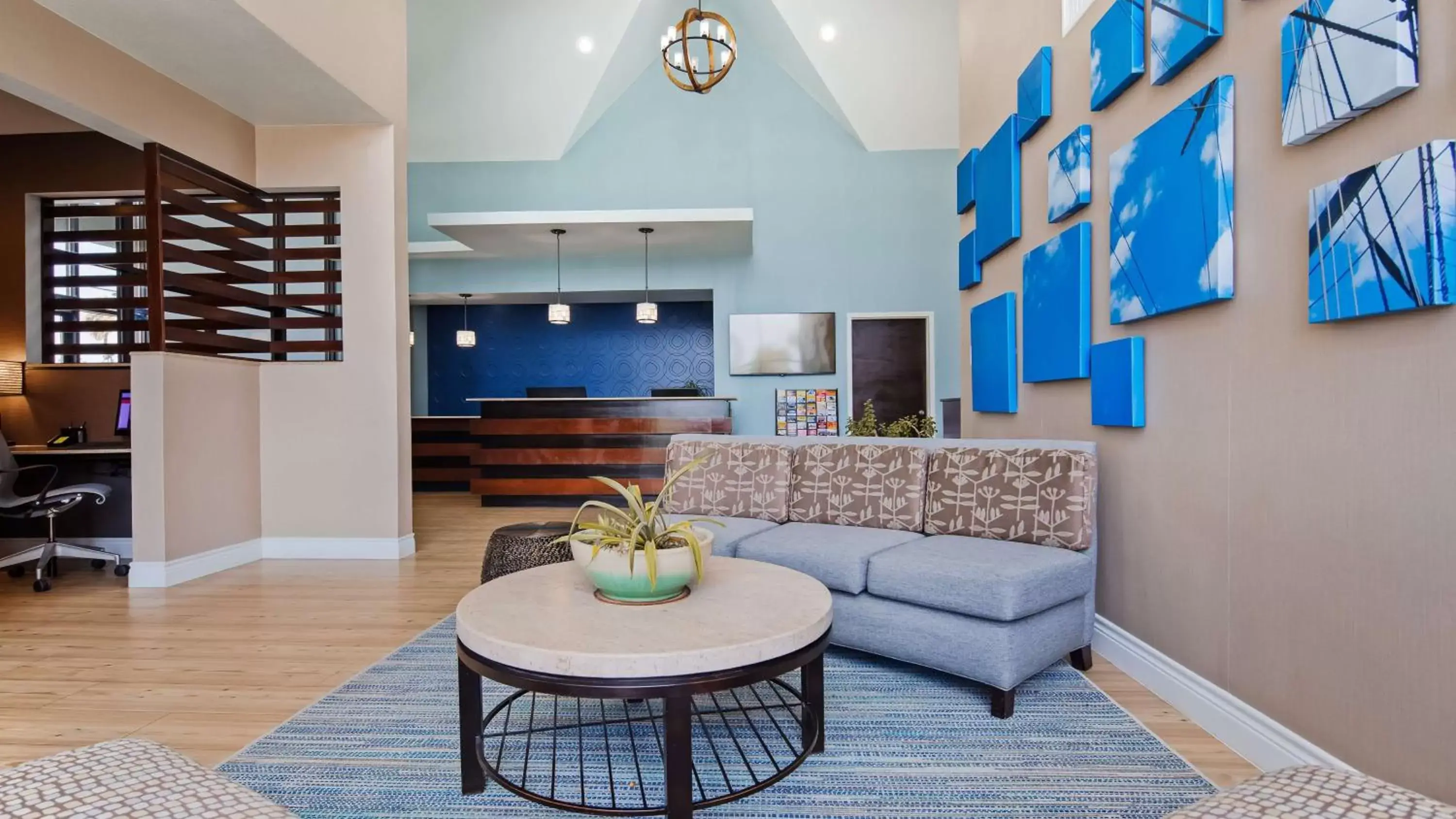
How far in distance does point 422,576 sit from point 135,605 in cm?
131

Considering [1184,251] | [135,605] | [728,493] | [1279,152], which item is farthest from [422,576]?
[1279,152]

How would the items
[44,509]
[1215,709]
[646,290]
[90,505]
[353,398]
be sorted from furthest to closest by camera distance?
[646,290] → [353,398] → [90,505] → [44,509] → [1215,709]

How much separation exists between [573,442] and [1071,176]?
205 inches

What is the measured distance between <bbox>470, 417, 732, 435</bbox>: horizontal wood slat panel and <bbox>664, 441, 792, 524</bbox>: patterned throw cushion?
3297 millimetres

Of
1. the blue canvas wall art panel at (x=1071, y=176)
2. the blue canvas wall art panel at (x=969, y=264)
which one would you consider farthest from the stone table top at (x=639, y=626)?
the blue canvas wall art panel at (x=969, y=264)

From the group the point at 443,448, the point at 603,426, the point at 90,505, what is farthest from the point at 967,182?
the point at 443,448

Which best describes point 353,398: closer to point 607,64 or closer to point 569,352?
point 607,64

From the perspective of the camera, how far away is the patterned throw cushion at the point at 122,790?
0.92m

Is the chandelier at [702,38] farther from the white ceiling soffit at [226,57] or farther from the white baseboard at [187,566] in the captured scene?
the white baseboard at [187,566]

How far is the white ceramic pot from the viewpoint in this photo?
1.72 m

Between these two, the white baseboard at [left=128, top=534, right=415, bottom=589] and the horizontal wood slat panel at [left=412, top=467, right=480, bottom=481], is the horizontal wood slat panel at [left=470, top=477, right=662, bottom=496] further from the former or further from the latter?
the white baseboard at [left=128, top=534, right=415, bottom=589]

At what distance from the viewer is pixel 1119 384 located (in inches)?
99.3

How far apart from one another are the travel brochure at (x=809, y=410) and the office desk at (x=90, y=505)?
5.49 m

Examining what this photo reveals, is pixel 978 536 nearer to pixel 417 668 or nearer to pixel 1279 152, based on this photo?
pixel 1279 152
